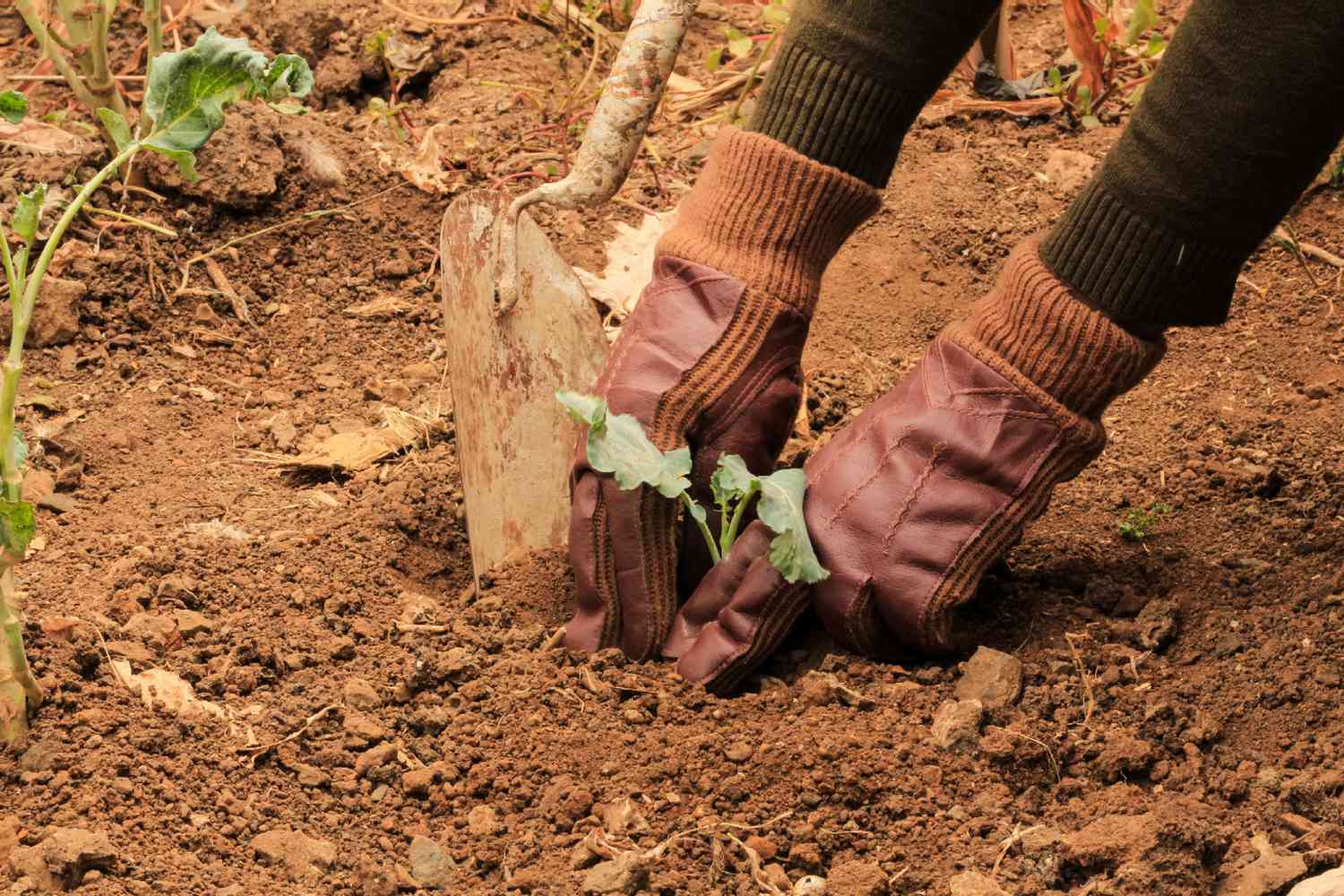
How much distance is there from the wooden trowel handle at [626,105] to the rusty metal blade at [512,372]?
100 mm

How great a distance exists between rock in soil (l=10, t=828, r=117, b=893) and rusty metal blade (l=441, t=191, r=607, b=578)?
80cm

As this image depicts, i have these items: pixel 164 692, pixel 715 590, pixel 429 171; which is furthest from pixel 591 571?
pixel 429 171

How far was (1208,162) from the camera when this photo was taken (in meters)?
1.78

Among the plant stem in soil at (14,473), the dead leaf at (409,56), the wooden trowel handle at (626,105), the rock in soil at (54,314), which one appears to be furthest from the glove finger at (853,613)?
the dead leaf at (409,56)

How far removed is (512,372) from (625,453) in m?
0.53

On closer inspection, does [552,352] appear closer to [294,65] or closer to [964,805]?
[294,65]

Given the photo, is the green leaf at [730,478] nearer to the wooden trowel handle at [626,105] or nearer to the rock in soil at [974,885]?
the rock in soil at [974,885]

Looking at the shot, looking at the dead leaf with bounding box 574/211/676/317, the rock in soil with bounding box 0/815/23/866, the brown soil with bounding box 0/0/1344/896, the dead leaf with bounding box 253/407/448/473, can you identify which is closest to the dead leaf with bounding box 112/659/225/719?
the brown soil with bounding box 0/0/1344/896

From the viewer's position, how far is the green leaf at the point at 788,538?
1.87m

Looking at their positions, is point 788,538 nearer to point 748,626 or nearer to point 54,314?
point 748,626

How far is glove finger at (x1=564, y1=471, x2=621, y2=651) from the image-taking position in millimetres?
2012

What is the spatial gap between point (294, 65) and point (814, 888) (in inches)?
44.6

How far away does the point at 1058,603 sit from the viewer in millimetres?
2068

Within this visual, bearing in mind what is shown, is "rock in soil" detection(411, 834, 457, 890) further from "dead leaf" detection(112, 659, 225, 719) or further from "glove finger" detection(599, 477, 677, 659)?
"glove finger" detection(599, 477, 677, 659)
